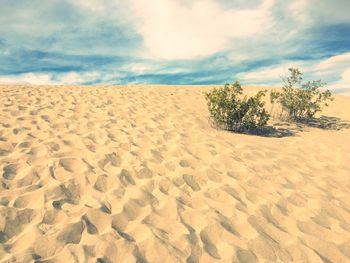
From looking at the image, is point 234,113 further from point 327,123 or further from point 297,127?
point 327,123

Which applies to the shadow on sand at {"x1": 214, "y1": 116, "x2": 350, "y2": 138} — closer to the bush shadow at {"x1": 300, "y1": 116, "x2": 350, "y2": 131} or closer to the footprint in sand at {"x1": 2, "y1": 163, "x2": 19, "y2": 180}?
the bush shadow at {"x1": 300, "y1": 116, "x2": 350, "y2": 131}

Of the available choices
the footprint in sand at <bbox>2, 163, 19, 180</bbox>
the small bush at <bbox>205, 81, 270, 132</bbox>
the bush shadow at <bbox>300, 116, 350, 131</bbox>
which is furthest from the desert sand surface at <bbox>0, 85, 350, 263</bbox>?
the bush shadow at <bbox>300, 116, 350, 131</bbox>

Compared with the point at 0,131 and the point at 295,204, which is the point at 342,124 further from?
the point at 0,131

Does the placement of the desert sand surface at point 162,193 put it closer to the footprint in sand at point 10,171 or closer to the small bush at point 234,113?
the footprint in sand at point 10,171

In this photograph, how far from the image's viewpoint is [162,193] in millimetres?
4449

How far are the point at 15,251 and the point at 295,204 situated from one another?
340cm

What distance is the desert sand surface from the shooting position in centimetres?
335

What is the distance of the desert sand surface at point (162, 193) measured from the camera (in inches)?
132

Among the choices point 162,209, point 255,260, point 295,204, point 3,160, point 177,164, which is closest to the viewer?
point 255,260

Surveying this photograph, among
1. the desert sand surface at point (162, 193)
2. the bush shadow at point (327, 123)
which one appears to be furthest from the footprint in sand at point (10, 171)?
the bush shadow at point (327, 123)

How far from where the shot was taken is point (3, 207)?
3752 millimetres

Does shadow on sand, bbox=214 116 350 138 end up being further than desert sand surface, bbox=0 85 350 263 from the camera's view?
Yes

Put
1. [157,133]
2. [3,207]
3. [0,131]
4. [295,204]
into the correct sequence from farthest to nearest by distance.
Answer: [157,133]
[0,131]
[295,204]
[3,207]

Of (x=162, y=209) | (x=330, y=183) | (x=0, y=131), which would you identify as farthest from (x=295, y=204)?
(x=0, y=131)
